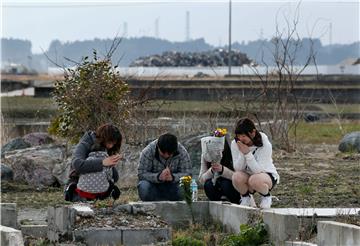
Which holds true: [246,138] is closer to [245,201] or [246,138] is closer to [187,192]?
[245,201]

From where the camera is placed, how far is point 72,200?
11461 millimetres

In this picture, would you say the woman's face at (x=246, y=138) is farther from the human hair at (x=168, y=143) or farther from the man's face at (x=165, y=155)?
the man's face at (x=165, y=155)

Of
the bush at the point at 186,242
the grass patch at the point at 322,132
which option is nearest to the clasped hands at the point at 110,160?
the bush at the point at 186,242

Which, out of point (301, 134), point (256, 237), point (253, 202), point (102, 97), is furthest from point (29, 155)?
point (301, 134)

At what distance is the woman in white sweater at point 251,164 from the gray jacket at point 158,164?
29.7 inches

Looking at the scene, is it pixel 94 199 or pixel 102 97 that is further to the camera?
pixel 102 97

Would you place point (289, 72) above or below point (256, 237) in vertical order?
above

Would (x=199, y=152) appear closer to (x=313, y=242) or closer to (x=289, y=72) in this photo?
(x=289, y=72)

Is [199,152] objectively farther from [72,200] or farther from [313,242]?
[313,242]

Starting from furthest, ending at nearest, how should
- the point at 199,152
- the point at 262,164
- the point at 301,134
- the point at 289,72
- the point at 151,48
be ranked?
the point at 151,48 → the point at 301,134 → the point at 289,72 → the point at 199,152 → the point at 262,164

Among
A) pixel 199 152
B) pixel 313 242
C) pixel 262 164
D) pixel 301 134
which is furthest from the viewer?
pixel 301 134

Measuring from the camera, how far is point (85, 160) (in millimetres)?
11195

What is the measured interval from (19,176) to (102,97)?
1.70 metres

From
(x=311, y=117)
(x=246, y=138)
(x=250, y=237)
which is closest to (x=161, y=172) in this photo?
(x=246, y=138)
